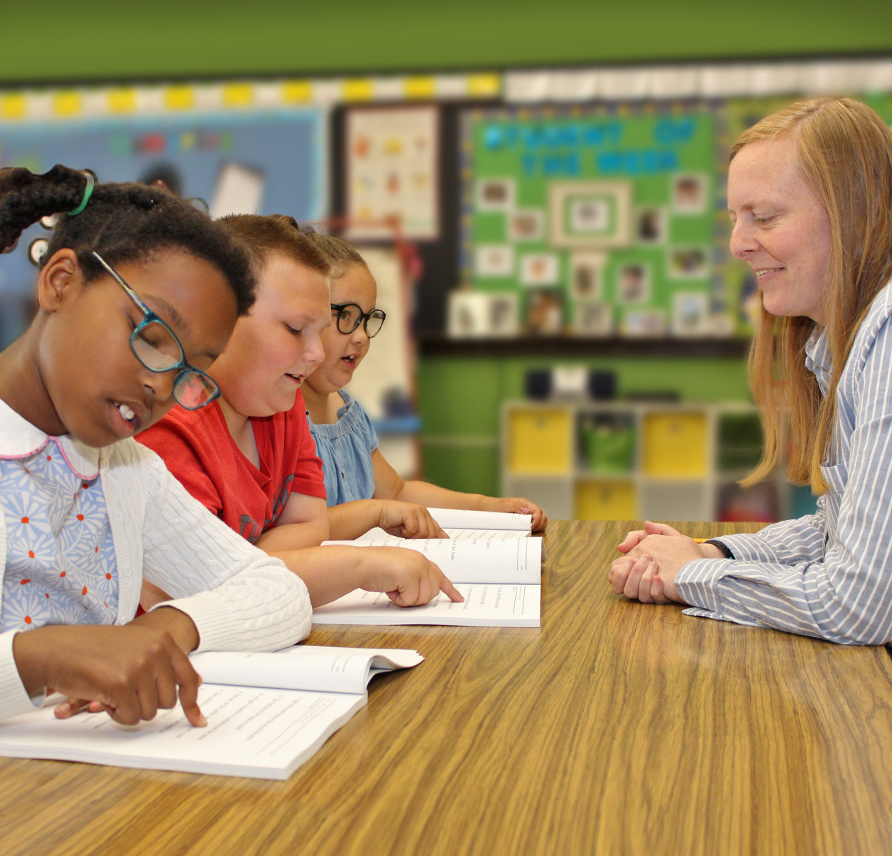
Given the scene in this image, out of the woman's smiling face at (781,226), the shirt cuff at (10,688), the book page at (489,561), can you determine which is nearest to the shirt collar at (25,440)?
the shirt cuff at (10,688)

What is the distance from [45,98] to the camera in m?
4.49

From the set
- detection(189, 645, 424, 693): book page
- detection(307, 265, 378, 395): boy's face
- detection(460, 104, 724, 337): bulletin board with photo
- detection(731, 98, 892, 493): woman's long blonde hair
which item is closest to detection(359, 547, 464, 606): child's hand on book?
detection(189, 645, 424, 693): book page

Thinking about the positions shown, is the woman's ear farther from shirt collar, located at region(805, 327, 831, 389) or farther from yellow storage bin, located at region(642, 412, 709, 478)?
yellow storage bin, located at region(642, 412, 709, 478)

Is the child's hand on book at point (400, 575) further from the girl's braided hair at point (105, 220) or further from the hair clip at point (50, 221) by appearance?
the hair clip at point (50, 221)

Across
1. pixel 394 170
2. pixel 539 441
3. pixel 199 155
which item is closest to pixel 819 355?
pixel 539 441

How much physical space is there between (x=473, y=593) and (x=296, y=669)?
392 millimetres

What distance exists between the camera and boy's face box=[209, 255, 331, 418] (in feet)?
4.14

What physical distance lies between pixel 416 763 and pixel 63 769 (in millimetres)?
245

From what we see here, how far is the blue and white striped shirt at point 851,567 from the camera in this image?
0.99 metres

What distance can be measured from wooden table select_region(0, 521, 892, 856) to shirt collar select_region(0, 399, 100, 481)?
0.95ft

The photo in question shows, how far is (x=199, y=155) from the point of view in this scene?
4.39 metres

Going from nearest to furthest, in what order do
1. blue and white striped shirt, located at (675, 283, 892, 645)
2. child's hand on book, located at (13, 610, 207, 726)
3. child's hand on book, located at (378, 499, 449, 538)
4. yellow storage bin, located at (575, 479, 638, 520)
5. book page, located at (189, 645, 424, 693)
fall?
1. child's hand on book, located at (13, 610, 207, 726)
2. book page, located at (189, 645, 424, 693)
3. blue and white striped shirt, located at (675, 283, 892, 645)
4. child's hand on book, located at (378, 499, 449, 538)
5. yellow storage bin, located at (575, 479, 638, 520)

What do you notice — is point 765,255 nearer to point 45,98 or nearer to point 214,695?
point 214,695

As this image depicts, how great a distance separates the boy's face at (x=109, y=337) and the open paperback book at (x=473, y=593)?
35 centimetres
